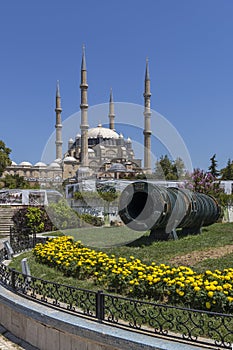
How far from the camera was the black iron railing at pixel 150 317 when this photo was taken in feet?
11.6

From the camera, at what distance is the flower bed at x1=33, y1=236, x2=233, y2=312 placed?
4270 millimetres

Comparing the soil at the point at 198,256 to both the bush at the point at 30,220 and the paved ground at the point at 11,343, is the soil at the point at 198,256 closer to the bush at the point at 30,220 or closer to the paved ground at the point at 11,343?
the paved ground at the point at 11,343

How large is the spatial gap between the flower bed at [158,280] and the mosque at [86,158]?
1950 cm

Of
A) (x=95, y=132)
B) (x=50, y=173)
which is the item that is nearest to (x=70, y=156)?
(x=95, y=132)

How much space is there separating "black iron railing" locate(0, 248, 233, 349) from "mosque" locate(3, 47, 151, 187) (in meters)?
20.8

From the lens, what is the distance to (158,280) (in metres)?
4.84

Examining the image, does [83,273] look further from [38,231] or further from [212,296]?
[38,231]

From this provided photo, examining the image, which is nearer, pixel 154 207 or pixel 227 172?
pixel 154 207

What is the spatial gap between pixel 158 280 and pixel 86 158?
Result: 4499 cm

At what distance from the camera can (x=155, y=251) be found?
7.91m

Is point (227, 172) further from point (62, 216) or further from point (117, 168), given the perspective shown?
point (62, 216)

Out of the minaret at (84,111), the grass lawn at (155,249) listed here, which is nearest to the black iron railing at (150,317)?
the grass lawn at (155,249)

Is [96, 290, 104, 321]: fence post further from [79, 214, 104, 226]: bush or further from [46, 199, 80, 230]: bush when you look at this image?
[79, 214, 104, 226]: bush

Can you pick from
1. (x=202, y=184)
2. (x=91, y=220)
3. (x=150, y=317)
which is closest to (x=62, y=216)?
(x=91, y=220)
